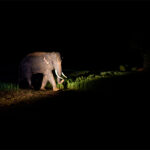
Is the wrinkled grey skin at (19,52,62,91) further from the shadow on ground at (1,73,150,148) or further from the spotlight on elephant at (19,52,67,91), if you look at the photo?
the shadow on ground at (1,73,150,148)

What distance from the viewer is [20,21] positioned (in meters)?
11.5

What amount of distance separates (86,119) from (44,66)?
11.4ft

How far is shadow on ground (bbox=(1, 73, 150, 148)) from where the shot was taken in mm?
2668

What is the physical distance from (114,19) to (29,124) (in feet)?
24.5

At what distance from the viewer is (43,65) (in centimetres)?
641

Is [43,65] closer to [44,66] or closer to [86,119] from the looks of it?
[44,66]

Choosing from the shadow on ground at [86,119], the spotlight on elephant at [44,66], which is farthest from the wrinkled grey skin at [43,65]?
the shadow on ground at [86,119]

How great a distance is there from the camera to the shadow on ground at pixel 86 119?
2.67 m

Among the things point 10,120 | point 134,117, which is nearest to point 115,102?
point 134,117

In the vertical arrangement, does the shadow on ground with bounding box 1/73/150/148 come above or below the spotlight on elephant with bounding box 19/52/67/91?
below

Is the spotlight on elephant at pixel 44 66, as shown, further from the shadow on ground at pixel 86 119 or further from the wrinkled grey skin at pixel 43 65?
the shadow on ground at pixel 86 119

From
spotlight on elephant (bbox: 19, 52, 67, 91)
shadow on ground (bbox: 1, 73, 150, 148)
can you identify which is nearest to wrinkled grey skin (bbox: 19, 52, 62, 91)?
spotlight on elephant (bbox: 19, 52, 67, 91)

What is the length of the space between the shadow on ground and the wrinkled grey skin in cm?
151

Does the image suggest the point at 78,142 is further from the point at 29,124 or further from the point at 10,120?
the point at 10,120
